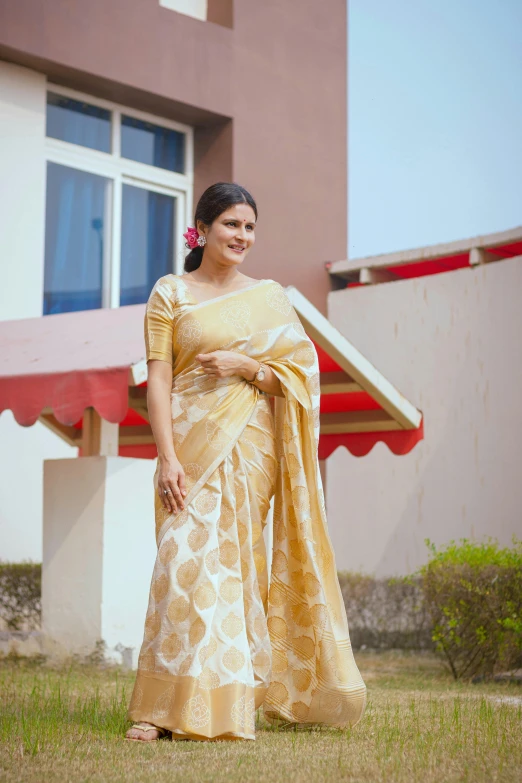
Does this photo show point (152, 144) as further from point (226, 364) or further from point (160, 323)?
point (226, 364)

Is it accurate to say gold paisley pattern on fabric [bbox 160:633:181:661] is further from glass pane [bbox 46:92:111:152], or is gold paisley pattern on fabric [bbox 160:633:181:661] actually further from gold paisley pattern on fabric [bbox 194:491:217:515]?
glass pane [bbox 46:92:111:152]

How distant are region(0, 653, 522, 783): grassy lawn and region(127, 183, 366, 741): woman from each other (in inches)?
7.3

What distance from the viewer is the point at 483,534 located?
10.6 m

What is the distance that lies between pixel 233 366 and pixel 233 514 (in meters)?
0.59

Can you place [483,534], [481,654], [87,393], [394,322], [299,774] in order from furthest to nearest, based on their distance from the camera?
1. [394,322]
2. [483,534]
3. [481,654]
4. [87,393]
5. [299,774]

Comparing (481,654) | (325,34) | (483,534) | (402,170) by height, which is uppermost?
(325,34)

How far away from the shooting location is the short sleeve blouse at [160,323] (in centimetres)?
450

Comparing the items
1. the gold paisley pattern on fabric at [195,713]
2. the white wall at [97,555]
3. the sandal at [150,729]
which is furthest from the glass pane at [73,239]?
the gold paisley pattern on fabric at [195,713]

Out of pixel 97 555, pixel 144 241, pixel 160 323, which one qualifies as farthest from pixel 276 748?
pixel 144 241

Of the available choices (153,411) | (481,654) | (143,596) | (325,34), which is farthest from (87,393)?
(325,34)

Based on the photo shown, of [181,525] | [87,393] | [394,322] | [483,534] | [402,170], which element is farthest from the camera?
[402,170]

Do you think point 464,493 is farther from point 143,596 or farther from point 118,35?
point 118,35

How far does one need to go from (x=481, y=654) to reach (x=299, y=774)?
4.20 metres

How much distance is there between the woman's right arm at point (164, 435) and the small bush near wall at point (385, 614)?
5.50 m
